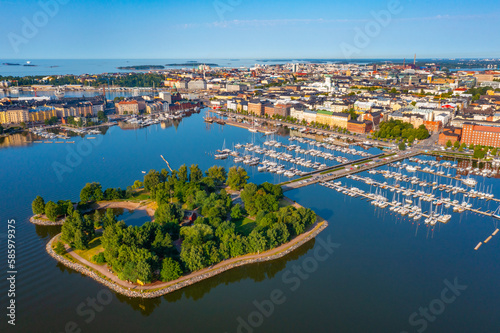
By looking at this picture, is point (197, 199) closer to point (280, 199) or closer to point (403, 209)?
point (280, 199)

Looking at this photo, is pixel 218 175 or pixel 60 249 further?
pixel 218 175

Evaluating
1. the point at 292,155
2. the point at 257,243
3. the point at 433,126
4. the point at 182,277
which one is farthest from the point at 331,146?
the point at 182,277

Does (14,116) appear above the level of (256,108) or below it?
below

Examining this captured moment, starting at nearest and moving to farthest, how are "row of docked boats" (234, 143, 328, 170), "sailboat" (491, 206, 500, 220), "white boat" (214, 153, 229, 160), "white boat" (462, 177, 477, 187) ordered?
1. "sailboat" (491, 206, 500, 220)
2. "white boat" (462, 177, 477, 187)
3. "row of docked boats" (234, 143, 328, 170)
4. "white boat" (214, 153, 229, 160)

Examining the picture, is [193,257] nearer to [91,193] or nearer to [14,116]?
[91,193]

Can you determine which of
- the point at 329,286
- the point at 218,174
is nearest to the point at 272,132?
the point at 218,174

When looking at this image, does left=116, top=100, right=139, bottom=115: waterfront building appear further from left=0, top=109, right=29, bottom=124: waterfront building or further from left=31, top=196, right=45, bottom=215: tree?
left=31, top=196, right=45, bottom=215: tree

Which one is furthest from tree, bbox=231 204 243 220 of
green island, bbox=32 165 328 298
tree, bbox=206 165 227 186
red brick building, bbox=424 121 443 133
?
red brick building, bbox=424 121 443 133
